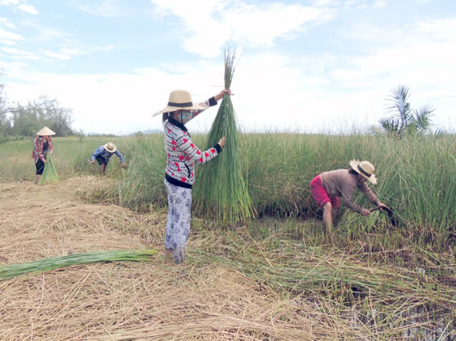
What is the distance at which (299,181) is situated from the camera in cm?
489

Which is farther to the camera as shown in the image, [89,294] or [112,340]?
[89,294]

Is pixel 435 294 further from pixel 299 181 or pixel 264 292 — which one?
pixel 299 181

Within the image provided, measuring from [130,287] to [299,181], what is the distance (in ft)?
9.70

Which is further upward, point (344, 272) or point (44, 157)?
point (44, 157)

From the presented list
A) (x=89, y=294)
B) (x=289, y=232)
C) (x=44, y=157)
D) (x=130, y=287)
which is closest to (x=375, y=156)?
(x=289, y=232)

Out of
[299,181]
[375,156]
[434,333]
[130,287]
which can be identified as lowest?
[434,333]

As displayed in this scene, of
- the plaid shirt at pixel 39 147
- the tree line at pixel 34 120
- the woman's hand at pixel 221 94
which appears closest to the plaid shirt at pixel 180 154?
the woman's hand at pixel 221 94

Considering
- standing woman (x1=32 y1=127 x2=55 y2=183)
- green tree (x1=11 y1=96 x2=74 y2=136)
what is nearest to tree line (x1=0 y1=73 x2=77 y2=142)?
green tree (x1=11 y1=96 x2=74 y2=136)

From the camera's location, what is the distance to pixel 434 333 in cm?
232

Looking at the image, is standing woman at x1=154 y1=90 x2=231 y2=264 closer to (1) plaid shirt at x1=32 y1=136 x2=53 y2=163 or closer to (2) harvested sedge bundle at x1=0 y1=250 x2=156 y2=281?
(2) harvested sedge bundle at x1=0 y1=250 x2=156 y2=281

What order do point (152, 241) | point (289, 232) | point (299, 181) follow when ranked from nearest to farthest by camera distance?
point (152, 241) < point (289, 232) < point (299, 181)

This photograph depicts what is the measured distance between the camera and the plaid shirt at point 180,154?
2896 mm

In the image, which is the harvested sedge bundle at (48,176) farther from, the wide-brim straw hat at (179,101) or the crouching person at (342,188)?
the crouching person at (342,188)

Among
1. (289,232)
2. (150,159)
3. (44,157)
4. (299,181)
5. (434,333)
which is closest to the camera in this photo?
(434,333)
